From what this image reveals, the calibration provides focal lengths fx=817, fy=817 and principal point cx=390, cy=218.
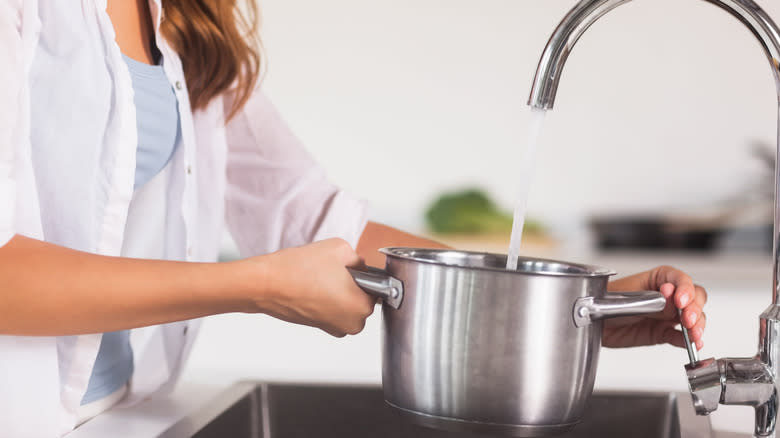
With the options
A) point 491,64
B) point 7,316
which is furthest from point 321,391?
point 491,64

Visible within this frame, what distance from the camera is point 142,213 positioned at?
3.01 feet

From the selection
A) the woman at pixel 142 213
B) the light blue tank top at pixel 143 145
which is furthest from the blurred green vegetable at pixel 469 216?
the light blue tank top at pixel 143 145

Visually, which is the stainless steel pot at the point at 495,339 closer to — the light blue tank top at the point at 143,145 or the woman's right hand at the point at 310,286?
the woman's right hand at the point at 310,286

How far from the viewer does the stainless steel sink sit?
862 mm

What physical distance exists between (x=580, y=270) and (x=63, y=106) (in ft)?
1.60

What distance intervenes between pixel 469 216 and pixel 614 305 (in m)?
2.21

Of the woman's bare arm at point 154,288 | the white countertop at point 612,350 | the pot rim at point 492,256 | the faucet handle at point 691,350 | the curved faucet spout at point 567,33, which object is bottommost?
the white countertop at point 612,350

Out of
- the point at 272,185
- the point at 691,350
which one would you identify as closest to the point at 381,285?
the point at 691,350

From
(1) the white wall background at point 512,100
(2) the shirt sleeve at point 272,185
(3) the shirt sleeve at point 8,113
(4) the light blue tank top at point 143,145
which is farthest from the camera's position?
(1) the white wall background at point 512,100

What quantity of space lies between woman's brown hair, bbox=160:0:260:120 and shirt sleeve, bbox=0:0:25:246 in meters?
0.36

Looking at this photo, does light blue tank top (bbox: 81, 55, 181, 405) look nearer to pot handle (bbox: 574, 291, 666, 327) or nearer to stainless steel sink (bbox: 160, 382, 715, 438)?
stainless steel sink (bbox: 160, 382, 715, 438)

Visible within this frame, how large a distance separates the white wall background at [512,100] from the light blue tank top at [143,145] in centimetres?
216

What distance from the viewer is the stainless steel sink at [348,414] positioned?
33.9 inches

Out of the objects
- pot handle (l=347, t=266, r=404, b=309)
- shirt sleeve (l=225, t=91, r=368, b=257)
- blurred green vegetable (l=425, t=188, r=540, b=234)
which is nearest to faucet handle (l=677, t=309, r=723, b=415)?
pot handle (l=347, t=266, r=404, b=309)
